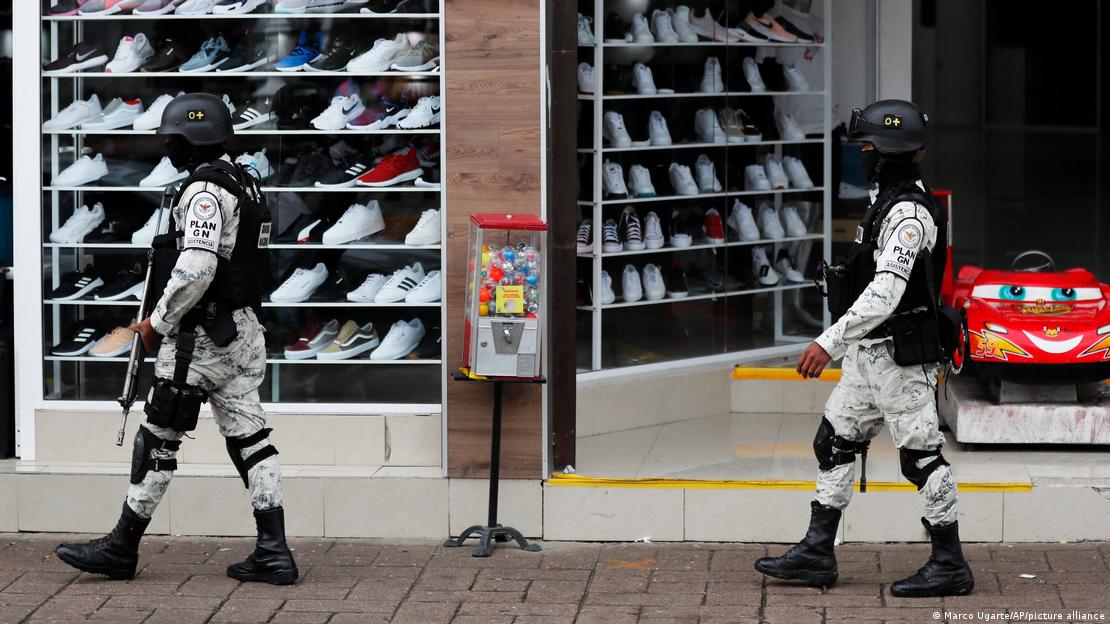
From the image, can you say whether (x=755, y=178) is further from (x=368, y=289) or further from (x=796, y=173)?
(x=368, y=289)

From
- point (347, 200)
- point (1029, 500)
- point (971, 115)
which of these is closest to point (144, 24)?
point (347, 200)

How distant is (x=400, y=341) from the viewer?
691 cm

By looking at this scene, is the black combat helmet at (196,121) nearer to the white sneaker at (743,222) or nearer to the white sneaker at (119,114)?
the white sneaker at (119,114)

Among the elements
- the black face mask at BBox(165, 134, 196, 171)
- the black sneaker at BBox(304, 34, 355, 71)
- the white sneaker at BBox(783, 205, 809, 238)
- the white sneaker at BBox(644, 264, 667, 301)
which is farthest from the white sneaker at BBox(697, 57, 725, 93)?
the black face mask at BBox(165, 134, 196, 171)

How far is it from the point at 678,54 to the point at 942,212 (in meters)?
3.14

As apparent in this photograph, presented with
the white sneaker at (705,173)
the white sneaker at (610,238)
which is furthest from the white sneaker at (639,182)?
the white sneaker at (705,173)

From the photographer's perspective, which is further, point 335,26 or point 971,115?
point 971,115

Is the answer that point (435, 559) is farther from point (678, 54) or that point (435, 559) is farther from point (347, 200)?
point (678, 54)

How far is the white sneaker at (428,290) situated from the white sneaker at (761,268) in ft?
8.52

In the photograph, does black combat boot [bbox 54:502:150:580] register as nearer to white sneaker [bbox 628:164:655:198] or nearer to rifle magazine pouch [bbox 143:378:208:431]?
rifle magazine pouch [bbox 143:378:208:431]

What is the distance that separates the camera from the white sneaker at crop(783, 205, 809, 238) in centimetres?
903

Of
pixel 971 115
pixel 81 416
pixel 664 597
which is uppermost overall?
pixel 971 115

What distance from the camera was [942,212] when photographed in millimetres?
5500

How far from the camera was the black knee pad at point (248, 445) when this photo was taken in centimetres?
579
